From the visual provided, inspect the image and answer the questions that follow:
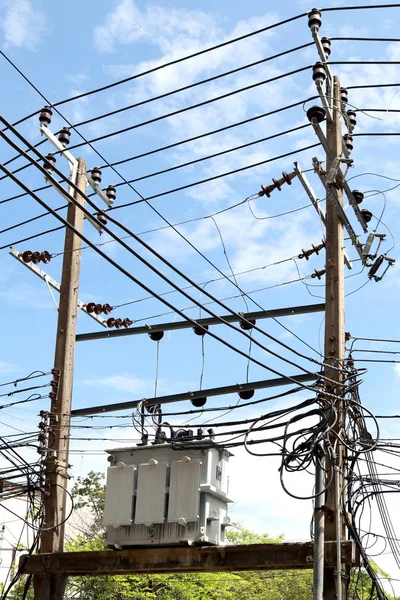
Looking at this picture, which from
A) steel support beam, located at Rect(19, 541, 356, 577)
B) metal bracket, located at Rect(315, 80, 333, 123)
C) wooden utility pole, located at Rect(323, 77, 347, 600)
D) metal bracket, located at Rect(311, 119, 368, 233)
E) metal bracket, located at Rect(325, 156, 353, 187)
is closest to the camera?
wooden utility pole, located at Rect(323, 77, 347, 600)

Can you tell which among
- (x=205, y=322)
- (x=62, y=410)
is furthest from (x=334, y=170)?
(x=62, y=410)

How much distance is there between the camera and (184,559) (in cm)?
1163

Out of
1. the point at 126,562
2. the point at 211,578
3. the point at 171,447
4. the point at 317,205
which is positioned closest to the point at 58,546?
the point at 126,562

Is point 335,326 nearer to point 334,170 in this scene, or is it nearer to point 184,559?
point 334,170

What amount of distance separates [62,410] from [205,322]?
107 inches

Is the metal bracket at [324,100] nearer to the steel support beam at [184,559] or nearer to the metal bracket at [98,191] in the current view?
the metal bracket at [98,191]

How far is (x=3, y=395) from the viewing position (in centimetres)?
1507

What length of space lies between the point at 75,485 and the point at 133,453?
108 feet

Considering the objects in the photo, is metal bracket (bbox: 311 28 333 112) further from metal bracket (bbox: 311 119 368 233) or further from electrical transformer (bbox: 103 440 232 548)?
electrical transformer (bbox: 103 440 232 548)

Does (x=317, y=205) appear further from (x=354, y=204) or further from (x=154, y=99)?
(x=154, y=99)

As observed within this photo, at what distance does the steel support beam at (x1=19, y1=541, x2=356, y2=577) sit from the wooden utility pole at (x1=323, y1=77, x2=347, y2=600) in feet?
0.91

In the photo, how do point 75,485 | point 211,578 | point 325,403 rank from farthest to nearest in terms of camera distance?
point 75,485, point 211,578, point 325,403

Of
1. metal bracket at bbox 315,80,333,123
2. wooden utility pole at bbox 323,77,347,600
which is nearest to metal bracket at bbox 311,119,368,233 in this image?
wooden utility pole at bbox 323,77,347,600

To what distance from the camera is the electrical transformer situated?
38.5ft
